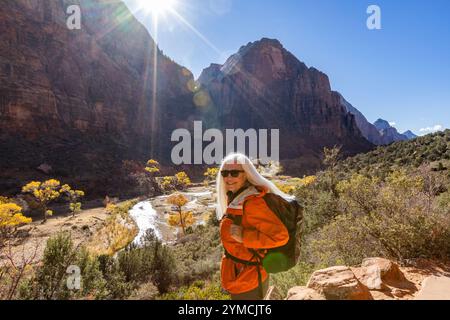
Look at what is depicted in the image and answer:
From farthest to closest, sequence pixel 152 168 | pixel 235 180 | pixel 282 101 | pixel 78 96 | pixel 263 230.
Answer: pixel 282 101 → pixel 78 96 → pixel 152 168 → pixel 235 180 → pixel 263 230

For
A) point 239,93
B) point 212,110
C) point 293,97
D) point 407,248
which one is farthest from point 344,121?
point 407,248

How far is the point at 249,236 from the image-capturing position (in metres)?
2.44

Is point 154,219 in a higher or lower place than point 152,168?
lower

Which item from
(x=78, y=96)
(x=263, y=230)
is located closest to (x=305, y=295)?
(x=263, y=230)

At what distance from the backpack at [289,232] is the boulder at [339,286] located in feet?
3.02

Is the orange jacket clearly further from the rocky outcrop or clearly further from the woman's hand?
the rocky outcrop

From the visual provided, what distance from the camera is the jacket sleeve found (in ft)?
7.88

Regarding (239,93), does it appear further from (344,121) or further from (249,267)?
(249,267)

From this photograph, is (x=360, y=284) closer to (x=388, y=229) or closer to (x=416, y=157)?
(x=388, y=229)

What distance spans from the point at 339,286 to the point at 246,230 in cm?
149

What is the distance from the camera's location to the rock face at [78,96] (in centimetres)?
4981

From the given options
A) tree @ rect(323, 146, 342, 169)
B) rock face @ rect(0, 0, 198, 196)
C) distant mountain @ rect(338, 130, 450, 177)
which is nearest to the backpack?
tree @ rect(323, 146, 342, 169)

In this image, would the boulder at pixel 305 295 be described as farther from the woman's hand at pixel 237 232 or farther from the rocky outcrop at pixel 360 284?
the woman's hand at pixel 237 232
